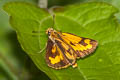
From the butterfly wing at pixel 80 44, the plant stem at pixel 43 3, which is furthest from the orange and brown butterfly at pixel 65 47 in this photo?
the plant stem at pixel 43 3

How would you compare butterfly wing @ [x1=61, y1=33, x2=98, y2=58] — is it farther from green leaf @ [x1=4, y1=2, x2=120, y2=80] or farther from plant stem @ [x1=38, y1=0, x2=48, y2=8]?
plant stem @ [x1=38, y1=0, x2=48, y2=8]

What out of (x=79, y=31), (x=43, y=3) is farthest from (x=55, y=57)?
(x=43, y=3)

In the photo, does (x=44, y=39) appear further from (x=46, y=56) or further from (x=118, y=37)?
(x=118, y=37)

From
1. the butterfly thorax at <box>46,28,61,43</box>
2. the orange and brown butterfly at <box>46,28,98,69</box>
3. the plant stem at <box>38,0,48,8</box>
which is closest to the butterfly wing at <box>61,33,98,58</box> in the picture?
the orange and brown butterfly at <box>46,28,98,69</box>

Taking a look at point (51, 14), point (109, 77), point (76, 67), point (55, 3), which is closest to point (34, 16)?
point (51, 14)

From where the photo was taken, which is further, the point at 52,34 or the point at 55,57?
the point at 52,34

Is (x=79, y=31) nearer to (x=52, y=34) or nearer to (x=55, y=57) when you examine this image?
(x=52, y=34)
